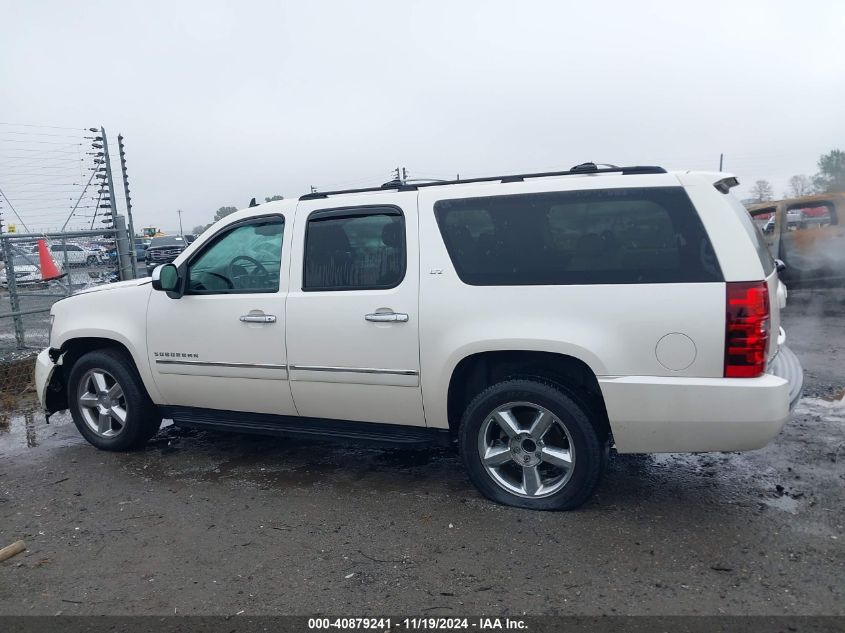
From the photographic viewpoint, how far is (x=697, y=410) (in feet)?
11.7

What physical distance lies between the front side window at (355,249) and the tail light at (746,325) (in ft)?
6.00

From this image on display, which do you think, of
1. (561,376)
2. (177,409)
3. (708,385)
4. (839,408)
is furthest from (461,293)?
(839,408)

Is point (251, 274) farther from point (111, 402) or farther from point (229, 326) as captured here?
point (111, 402)

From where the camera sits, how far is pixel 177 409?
16.9ft

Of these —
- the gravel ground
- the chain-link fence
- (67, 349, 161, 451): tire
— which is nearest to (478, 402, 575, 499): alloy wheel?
the gravel ground

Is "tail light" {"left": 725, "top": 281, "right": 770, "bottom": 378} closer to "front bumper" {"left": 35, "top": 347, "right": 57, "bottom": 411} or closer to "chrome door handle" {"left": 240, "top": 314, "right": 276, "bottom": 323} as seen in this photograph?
"chrome door handle" {"left": 240, "top": 314, "right": 276, "bottom": 323}

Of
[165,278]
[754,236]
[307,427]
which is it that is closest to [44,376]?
[165,278]

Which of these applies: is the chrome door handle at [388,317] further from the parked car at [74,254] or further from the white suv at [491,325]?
the parked car at [74,254]

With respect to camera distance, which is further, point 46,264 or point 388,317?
point 46,264

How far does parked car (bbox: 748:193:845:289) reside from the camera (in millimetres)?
10898

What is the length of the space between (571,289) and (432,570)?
5.32 feet

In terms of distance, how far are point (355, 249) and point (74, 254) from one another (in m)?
7.11

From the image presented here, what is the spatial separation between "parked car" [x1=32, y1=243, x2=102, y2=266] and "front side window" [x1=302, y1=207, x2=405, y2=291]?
6.57 meters

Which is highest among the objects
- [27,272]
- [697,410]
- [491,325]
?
[27,272]
